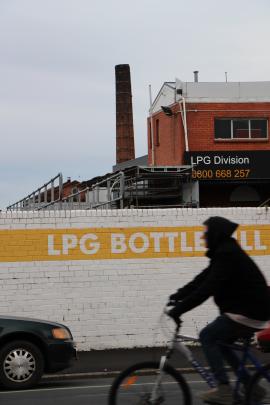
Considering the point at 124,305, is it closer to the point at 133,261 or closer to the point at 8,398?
the point at 133,261

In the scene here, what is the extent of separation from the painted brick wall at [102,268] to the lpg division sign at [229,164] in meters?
18.2

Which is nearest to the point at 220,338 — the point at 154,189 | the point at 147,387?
the point at 147,387

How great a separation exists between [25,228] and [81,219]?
3.65 feet

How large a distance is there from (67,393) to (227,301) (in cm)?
421

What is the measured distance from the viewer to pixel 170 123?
37.0m

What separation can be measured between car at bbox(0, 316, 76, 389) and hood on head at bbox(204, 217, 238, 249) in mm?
4556

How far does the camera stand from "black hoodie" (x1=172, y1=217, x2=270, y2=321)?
6016 mm

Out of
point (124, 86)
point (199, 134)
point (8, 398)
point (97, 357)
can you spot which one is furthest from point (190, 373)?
point (124, 86)

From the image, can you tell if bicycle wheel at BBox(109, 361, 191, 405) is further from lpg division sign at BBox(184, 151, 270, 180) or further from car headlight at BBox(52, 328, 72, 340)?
lpg division sign at BBox(184, 151, 270, 180)

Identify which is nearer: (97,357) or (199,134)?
(97,357)

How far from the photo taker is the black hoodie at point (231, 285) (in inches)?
237

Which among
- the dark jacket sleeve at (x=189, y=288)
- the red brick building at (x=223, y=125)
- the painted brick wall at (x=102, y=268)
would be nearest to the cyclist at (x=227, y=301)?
the dark jacket sleeve at (x=189, y=288)

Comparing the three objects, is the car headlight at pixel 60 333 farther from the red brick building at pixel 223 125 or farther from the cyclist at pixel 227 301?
the red brick building at pixel 223 125

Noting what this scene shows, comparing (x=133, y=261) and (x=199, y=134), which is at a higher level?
(x=199, y=134)
